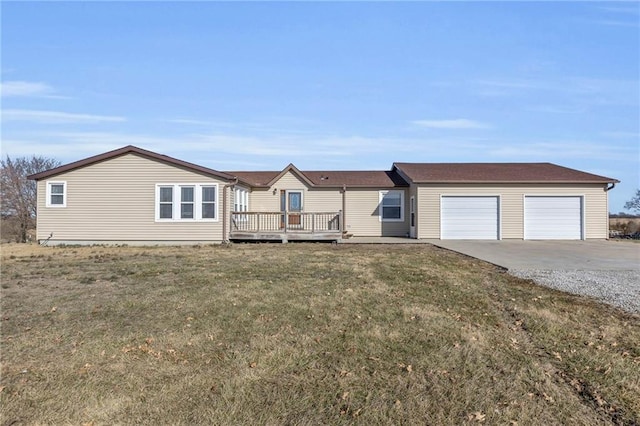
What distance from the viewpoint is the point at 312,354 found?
4523 millimetres

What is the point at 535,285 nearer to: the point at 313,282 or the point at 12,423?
the point at 313,282

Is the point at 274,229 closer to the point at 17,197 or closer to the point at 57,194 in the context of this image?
the point at 57,194

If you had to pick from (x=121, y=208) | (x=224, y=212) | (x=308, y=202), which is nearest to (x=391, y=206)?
(x=308, y=202)

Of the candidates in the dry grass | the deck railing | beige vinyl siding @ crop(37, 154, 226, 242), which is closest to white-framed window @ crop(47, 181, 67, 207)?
beige vinyl siding @ crop(37, 154, 226, 242)

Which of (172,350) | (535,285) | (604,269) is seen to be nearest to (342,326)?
(172,350)

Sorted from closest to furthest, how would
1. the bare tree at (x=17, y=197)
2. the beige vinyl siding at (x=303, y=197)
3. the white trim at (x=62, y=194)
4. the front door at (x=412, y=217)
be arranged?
the white trim at (x=62, y=194), the front door at (x=412, y=217), the beige vinyl siding at (x=303, y=197), the bare tree at (x=17, y=197)

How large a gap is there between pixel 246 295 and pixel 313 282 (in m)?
1.62

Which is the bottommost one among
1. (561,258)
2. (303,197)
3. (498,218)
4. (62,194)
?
(561,258)

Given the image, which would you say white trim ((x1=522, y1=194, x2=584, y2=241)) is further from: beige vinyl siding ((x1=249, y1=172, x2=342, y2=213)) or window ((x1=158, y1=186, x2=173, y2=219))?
window ((x1=158, y1=186, x2=173, y2=219))

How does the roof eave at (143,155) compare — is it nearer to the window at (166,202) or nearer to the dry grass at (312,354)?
the window at (166,202)

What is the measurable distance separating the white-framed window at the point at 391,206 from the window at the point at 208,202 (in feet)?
29.1

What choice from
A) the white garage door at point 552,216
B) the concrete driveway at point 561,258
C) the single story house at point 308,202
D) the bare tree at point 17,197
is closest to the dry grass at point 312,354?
the concrete driveway at point 561,258

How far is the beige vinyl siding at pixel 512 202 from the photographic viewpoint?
19812 mm

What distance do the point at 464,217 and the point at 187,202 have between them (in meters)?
12.6
